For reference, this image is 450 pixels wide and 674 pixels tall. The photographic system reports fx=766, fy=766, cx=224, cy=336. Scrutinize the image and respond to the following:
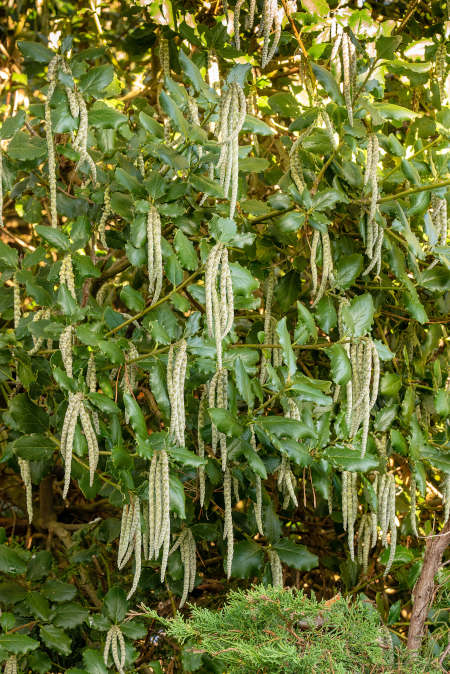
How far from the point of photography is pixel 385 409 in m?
1.68

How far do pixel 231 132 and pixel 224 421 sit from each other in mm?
498

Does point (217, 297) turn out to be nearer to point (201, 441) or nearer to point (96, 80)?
point (201, 441)

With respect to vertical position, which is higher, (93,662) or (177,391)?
(177,391)

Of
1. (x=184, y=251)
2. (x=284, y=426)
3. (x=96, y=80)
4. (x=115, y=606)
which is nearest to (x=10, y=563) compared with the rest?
(x=115, y=606)

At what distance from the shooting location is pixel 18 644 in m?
1.50

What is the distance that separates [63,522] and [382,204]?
61.4 inches

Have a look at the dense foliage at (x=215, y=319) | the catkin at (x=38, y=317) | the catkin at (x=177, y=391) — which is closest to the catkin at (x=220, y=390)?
the dense foliage at (x=215, y=319)

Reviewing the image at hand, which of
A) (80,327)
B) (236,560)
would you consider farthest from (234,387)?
(236,560)

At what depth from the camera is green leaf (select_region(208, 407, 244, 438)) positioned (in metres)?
1.34

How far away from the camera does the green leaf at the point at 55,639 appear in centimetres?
164

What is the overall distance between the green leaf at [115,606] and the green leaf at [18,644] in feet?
0.68

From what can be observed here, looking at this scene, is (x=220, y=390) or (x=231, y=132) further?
(x=220, y=390)

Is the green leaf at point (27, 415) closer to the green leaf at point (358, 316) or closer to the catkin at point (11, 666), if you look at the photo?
the catkin at point (11, 666)

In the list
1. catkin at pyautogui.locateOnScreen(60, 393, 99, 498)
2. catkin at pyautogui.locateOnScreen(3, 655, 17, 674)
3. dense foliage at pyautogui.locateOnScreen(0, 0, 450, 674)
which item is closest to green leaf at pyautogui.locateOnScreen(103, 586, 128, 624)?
dense foliage at pyautogui.locateOnScreen(0, 0, 450, 674)
